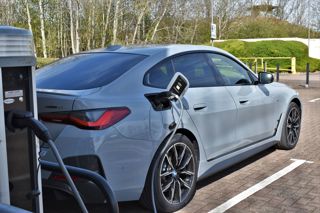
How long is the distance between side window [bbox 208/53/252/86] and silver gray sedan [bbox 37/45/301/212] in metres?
0.01

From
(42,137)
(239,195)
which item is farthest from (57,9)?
(42,137)

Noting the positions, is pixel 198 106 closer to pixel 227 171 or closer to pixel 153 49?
pixel 153 49

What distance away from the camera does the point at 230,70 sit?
532 cm

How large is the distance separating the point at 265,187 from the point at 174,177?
128 centimetres

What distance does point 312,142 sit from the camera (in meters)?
7.21

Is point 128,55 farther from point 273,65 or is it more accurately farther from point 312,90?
point 273,65

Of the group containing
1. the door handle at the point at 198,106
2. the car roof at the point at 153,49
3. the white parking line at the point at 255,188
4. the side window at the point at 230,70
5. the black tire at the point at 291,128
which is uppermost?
the car roof at the point at 153,49

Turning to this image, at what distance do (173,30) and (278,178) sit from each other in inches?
1059

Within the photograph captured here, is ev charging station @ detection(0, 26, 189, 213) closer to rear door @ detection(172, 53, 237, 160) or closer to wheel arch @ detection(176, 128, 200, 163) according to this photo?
wheel arch @ detection(176, 128, 200, 163)

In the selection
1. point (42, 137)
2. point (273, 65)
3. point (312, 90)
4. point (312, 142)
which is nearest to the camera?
point (42, 137)

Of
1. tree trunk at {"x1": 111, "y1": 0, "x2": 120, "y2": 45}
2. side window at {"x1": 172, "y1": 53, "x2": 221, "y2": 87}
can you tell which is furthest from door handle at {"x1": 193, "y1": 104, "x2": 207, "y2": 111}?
tree trunk at {"x1": 111, "y1": 0, "x2": 120, "y2": 45}

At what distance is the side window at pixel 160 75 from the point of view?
412cm

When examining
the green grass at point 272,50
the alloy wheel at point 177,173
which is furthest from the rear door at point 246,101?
the green grass at point 272,50

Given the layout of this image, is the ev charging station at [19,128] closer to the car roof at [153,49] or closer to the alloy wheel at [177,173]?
the alloy wheel at [177,173]
